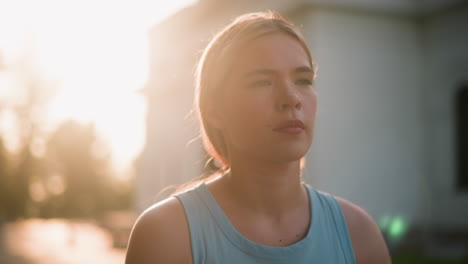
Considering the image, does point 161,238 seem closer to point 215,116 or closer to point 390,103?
point 215,116

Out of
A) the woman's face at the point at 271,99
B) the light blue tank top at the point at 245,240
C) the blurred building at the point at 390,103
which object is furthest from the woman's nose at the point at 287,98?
the blurred building at the point at 390,103

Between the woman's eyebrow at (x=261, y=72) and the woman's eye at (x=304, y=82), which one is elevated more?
the woman's eyebrow at (x=261, y=72)

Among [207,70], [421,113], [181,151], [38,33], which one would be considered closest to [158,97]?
[181,151]

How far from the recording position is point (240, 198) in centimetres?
208

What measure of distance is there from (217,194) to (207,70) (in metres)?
0.48

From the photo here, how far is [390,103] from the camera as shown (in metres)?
11.7

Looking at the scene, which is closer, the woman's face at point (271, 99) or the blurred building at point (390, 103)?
the woman's face at point (271, 99)

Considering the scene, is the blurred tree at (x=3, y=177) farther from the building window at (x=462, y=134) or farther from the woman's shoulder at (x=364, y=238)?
the woman's shoulder at (x=364, y=238)

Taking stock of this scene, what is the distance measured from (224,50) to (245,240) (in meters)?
0.70

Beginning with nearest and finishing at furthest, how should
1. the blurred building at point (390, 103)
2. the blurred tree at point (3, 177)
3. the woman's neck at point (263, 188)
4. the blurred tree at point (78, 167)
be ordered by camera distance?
the woman's neck at point (263, 188) < the blurred building at point (390, 103) < the blurred tree at point (3, 177) < the blurred tree at point (78, 167)

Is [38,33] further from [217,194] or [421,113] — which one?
[217,194]

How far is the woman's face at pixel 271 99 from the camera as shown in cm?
196

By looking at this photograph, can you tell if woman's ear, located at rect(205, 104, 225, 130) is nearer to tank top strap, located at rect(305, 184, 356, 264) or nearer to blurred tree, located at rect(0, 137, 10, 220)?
tank top strap, located at rect(305, 184, 356, 264)

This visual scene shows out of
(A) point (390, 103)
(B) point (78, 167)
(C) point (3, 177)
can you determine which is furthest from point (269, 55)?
(B) point (78, 167)
